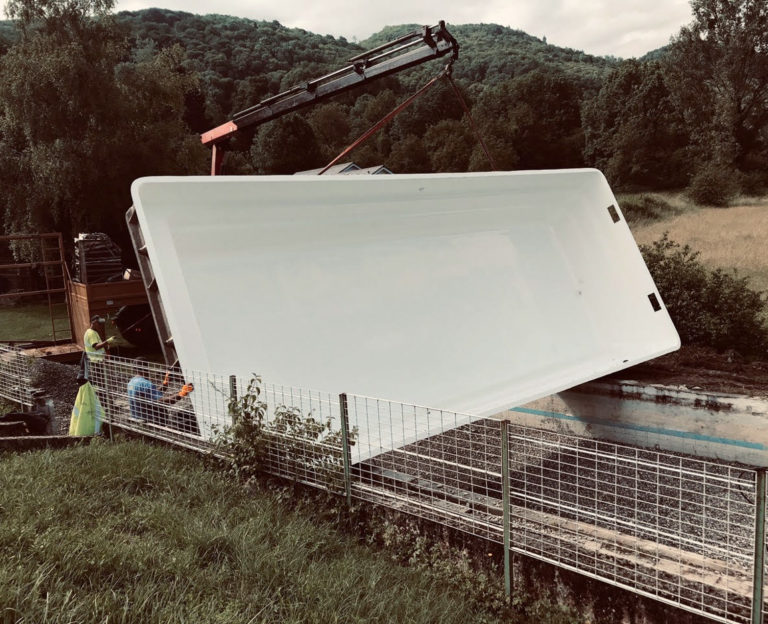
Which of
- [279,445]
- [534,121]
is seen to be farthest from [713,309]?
[534,121]

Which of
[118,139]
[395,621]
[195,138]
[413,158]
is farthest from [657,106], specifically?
[395,621]

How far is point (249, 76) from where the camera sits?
43312 mm

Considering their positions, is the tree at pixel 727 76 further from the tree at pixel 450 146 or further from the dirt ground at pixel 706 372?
the dirt ground at pixel 706 372

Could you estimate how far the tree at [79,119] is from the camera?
45.2 feet

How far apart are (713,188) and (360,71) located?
57.9ft

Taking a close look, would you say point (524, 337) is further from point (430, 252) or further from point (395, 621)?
point (395, 621)

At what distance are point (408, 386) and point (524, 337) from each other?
1376mm

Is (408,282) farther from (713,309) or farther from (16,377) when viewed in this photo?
(713,309)

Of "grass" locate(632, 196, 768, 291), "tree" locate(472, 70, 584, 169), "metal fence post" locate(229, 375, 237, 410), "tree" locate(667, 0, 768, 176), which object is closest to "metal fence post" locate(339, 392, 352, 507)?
"metal fence post" locate(229, 375, 237, 410)

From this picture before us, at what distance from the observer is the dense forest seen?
46.5ft

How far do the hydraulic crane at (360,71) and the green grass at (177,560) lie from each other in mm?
5345

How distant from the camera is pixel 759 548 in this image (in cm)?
205

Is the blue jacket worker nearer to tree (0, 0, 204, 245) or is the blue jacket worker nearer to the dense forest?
the dense forest

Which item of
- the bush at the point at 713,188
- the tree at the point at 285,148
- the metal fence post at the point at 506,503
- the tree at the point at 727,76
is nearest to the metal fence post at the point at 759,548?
the metal fence post at the point at 506,503
